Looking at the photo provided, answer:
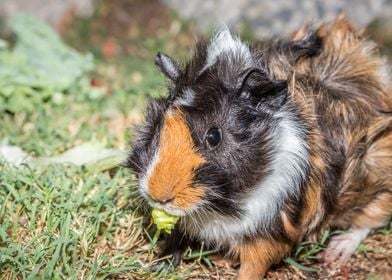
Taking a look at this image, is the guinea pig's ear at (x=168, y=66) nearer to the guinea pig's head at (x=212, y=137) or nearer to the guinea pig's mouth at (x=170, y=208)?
the guinea pig's head at (x=212, y=137)

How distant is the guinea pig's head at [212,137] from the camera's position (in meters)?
3.07

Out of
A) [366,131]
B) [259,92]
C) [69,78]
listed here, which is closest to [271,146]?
[259,92]

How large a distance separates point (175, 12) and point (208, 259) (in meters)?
4.71

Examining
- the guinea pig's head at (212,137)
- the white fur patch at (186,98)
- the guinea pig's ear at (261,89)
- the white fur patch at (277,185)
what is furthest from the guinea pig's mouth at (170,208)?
the guinea pig's ear at (261,89)

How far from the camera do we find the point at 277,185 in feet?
10.9

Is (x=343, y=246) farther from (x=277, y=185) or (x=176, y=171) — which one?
(x=176, y=171)

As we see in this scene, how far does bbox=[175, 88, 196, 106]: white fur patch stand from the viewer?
3.26 m

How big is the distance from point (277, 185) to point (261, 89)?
1.50ft

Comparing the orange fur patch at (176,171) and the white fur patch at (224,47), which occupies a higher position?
the white fur patch at (224,47)

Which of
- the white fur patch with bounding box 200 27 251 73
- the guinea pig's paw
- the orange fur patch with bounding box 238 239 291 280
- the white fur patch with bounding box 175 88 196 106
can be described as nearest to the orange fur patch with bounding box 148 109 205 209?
the white fur patch with bounding box 175 88 196 106

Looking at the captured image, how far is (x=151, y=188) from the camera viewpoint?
305cm

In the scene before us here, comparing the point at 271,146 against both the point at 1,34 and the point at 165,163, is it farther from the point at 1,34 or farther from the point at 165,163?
the point at 1,34

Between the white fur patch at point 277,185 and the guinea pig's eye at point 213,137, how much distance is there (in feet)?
0.92

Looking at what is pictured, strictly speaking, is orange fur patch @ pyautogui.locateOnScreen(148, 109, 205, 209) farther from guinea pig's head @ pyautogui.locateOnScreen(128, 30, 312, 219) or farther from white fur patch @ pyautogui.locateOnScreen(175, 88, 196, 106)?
white fur patch @ pyautogui.locateOnScreen(175, 88, 196, 106)
